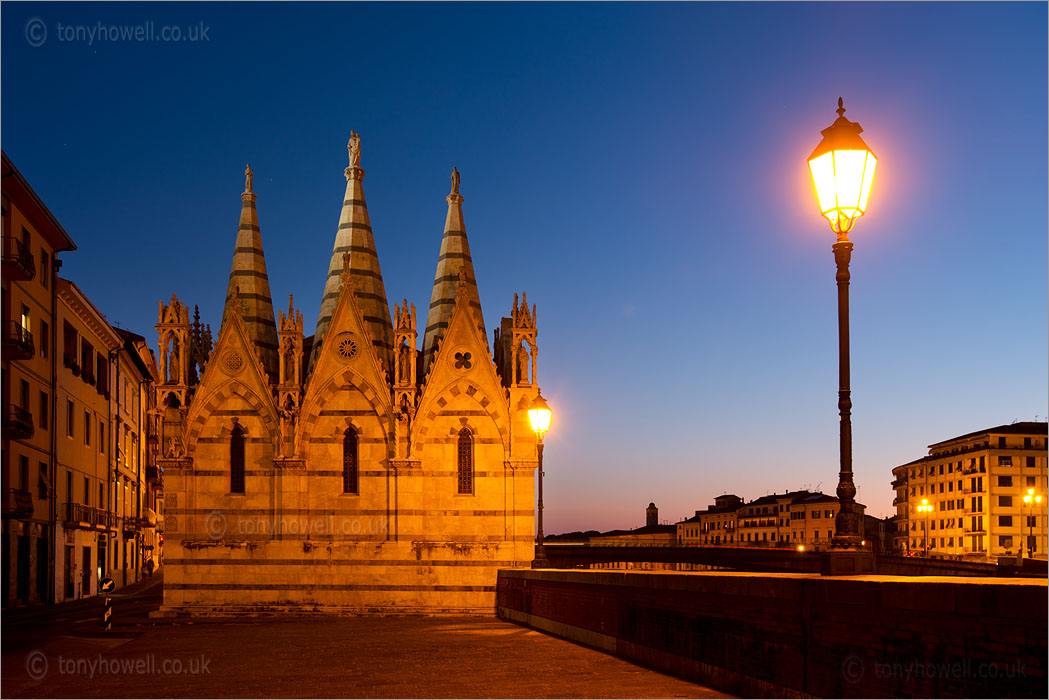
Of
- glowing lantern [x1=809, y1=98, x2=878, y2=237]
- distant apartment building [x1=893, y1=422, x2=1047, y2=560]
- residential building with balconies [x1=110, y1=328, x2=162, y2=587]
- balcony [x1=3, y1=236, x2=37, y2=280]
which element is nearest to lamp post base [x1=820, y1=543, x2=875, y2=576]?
glowing lantern [x1=809, y1=98, x2=878, y2=237]

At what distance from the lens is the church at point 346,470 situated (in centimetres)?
3278

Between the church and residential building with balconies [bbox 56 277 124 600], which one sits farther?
residential building with balconies [bbox 56 277 124 600]

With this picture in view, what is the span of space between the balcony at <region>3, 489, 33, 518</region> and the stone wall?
24.6 meters

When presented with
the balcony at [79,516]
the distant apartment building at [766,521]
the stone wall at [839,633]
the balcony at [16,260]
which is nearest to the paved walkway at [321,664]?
the stone wall at [839,633]

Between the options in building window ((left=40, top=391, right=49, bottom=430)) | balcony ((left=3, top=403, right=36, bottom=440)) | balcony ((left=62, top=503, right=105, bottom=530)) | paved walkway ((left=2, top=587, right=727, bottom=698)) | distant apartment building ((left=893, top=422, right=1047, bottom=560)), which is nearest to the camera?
paved walkway ((left=2, top=587, right=727, bottom=698))

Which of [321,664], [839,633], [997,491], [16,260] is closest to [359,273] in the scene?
[16,260]

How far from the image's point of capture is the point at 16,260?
35062 mm

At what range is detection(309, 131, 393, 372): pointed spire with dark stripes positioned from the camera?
35125 millimetres

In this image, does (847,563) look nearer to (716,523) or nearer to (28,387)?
(28,387)

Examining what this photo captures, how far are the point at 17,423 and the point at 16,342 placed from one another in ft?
8.83

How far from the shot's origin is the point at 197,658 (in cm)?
1938

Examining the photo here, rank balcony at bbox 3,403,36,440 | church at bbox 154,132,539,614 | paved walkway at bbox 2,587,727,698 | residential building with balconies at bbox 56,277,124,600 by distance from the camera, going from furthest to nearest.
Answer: residential building with balconies at bbox 56,277,124,600 → balcony at bbox 3,403,36,440 → church at bbox 154,132,539,614 → paved walkway at bbox 2,587,727,698

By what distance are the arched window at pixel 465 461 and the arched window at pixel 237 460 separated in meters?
6.93

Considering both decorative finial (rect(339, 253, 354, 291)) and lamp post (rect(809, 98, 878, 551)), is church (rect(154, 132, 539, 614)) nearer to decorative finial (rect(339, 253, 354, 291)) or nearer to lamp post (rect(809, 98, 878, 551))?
decorative finial (rect(339, 253, 354, 291))
